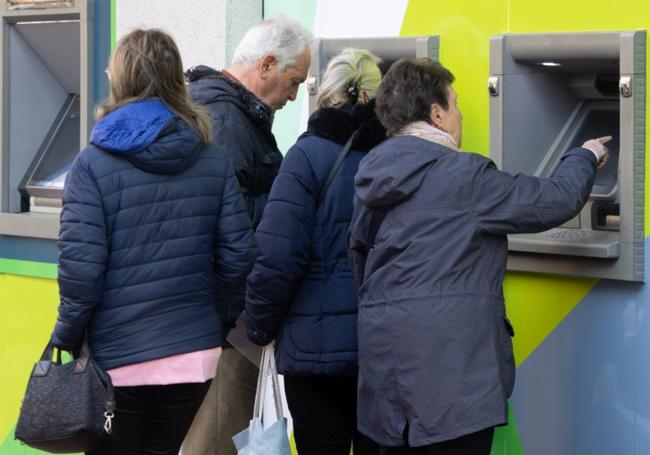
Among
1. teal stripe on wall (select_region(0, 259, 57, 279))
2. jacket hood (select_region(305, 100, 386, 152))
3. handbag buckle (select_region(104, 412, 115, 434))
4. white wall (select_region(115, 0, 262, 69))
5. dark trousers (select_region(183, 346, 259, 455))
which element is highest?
white wall (select_region(115, 0, 262, 69))

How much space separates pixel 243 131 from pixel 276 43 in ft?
1.08

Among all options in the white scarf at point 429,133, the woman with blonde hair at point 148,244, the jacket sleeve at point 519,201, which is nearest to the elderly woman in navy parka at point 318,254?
the woman with blonde hair at point 148,244

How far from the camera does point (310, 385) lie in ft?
12.3

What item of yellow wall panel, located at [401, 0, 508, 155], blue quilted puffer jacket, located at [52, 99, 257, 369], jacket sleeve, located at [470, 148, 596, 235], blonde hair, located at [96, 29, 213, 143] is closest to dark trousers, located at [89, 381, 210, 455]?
blue quilted puffer jacket, located at [52, 99, 257, 369]

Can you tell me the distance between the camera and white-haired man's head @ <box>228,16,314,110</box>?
4.05 meters

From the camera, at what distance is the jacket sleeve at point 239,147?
3.89m

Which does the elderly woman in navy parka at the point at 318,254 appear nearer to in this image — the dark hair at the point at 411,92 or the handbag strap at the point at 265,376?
the handbag strap at the point at 265,376

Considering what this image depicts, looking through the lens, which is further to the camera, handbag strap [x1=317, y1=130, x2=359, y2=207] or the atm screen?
the atm screen

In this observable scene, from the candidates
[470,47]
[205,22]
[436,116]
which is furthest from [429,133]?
[205,22]

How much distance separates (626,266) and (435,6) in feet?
3.63

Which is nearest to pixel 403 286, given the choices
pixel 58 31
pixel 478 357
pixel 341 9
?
pixel 478 357

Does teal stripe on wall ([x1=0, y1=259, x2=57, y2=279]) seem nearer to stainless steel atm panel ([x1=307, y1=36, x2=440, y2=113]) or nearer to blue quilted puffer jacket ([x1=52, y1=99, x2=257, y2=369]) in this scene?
stainless steel atm panel ([x1=307, y1=36, x2=440, y2=113])

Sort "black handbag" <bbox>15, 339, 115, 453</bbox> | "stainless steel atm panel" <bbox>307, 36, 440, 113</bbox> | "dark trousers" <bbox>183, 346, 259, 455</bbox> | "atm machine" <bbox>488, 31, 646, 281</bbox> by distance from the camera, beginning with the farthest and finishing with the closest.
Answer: "dark trousers" <bbox>183, 346, 259, 455</bbox>, "stainless steel atm panel" <bbox>307, 36, 440, 113</bbox>, "atm machine" <bbox>488, 31, 646, 281</bbox>, "black handbag" <bbox>15, 339, 115, 453</bbox>

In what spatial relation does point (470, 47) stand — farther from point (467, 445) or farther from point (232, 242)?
point (467, 445)
